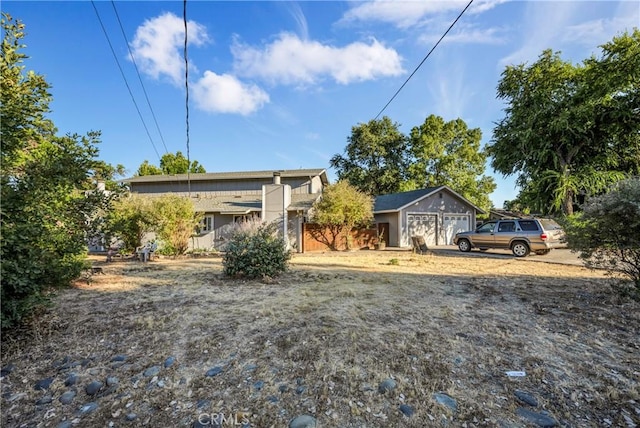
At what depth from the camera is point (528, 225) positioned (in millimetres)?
12500

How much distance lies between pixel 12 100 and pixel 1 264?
6.19 feet

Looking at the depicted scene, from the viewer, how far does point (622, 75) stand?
1614cm

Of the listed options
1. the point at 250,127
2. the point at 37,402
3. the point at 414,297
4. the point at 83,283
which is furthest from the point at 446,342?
the point at 250,127

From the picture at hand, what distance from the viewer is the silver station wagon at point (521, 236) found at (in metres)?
12.0

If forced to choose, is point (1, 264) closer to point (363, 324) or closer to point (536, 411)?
point (363, 324)

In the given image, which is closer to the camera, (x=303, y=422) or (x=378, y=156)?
(x=303, y=422)

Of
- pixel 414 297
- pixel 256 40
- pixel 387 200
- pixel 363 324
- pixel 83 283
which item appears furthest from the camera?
pixel 387 200

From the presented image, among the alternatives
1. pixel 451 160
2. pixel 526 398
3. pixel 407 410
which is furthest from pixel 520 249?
pixel 451 160

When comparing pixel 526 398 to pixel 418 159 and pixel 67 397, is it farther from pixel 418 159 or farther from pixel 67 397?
pixel 418 159

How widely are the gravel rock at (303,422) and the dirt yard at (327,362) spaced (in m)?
0.03

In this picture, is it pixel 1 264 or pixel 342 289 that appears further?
pixel 342 289

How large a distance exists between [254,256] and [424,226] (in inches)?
584

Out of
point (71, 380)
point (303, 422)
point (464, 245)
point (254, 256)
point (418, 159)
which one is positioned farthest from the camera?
point (418, 159)

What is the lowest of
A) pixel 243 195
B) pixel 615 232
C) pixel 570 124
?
pixel 615 232
